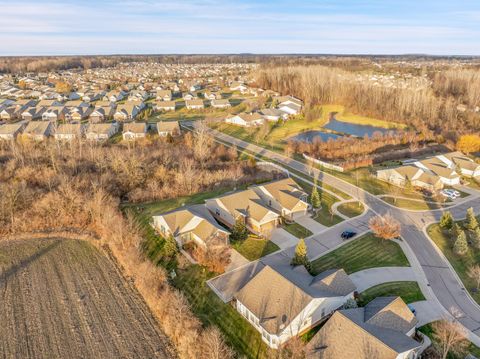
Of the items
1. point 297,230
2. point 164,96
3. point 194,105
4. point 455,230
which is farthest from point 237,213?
point 164,96

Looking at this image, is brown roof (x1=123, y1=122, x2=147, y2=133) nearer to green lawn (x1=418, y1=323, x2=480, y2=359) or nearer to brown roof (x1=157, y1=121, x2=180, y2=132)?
brown roof (x1=157, y1=121, x2=180, y2=132)

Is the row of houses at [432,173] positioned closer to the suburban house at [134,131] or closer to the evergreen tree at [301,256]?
the evergreen tree at [301,256]

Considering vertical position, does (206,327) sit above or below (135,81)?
below

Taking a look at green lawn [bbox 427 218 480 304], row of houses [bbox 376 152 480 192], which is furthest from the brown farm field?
row of houses [bbox 376 152 480 192]

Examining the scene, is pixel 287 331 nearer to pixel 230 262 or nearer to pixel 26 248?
pixel 230 262

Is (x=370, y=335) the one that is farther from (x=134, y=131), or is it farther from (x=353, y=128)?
(x=353, y=128)

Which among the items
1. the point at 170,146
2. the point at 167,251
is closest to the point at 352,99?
the point at 170,146

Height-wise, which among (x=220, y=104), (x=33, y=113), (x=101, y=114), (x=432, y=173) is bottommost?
(x=432, y=173)
